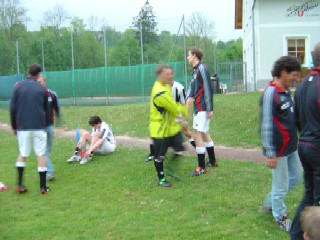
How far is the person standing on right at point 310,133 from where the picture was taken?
4.37 meters

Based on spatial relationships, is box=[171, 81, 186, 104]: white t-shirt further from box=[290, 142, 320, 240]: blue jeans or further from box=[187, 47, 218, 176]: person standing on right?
box=[290, 142, 320, 240]: blue jeans

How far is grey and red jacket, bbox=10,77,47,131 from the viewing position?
7371 millimetres

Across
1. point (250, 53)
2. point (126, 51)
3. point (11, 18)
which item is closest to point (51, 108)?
point (126, 51)

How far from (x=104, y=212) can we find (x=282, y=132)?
105 inches

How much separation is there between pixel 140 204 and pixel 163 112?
1543 mm

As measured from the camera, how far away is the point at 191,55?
315 inches

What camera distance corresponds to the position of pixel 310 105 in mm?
4395

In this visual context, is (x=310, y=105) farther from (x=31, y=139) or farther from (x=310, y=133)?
(x=31, y=139)

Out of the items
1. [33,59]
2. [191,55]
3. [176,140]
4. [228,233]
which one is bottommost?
[228,233]

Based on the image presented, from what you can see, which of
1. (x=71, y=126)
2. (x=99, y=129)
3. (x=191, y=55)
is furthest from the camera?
(x=71, y=126)

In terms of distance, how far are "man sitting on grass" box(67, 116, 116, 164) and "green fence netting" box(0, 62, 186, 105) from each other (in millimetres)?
12678

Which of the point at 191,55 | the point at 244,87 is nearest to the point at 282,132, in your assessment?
the point at 191,55

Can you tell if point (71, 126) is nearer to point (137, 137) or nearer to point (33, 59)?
point (137, 137)

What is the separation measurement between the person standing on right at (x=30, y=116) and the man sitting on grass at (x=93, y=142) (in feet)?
7.44
